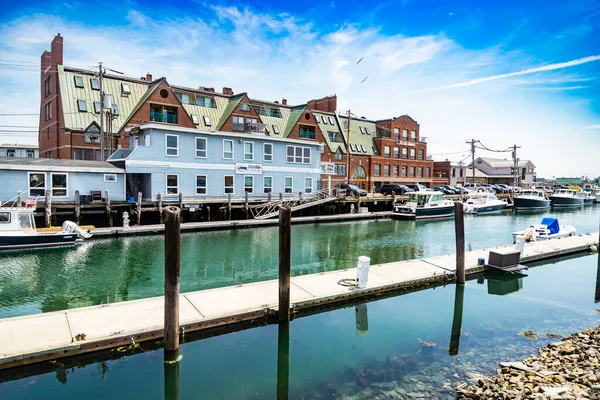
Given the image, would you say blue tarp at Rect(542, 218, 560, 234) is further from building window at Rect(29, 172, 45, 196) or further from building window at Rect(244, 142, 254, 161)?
building window at Rect(29, 172, 45, 196)

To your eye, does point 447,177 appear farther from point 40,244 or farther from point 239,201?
point 40,244

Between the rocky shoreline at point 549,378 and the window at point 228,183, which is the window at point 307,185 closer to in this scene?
the window at point 228,183

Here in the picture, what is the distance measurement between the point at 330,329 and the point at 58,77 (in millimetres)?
40578

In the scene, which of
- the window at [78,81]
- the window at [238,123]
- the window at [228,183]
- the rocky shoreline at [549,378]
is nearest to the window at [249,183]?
the window at [228,183]

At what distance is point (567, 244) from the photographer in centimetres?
2430

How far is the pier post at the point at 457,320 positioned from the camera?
11.0m

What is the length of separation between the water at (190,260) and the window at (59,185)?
596 centimetres

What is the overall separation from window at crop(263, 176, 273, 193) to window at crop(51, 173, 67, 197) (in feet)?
54.9

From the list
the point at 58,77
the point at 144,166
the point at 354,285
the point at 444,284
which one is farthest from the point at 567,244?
the point at 58,77

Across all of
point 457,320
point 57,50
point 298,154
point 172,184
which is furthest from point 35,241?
point 57,50

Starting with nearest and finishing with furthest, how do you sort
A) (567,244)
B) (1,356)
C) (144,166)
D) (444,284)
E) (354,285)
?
(1,356)
(354,285)
(444,284)
(567,244)
(144,166)

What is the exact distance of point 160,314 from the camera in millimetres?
10758

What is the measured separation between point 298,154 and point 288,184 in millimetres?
3437

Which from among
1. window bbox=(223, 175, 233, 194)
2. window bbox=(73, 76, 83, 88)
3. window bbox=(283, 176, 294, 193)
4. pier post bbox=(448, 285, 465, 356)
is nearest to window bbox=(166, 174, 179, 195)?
window bbox=(223, 175, 233, 194)
